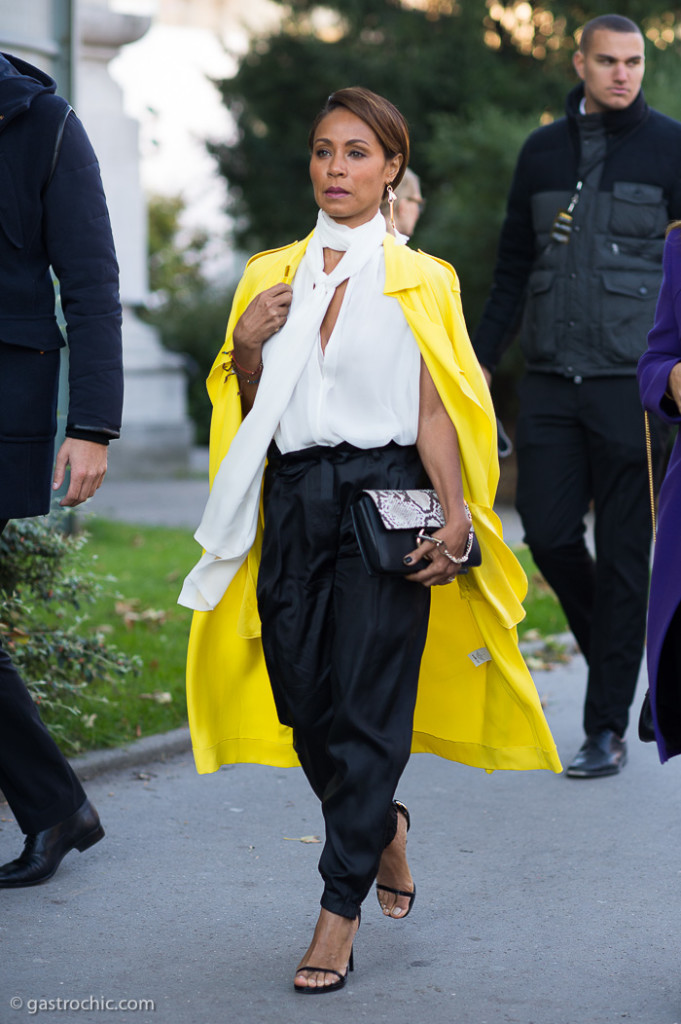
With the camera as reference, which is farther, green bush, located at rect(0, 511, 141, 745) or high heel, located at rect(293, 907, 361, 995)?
green bush, located at rect(0, 511, 141, 745)

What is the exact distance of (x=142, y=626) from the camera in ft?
24.3

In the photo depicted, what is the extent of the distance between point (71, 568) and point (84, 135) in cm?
228

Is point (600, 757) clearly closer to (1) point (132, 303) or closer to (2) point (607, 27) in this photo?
(2) point (607, 27)

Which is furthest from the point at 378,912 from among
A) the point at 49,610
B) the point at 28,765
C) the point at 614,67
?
the point at 614,67

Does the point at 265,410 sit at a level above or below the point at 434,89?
below

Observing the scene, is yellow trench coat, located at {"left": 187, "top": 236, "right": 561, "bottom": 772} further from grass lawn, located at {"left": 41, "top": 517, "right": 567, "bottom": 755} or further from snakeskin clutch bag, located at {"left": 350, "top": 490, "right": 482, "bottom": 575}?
grass lawn, located at {"left": 41, "top": 517, "right": 567, "bottom": 755}

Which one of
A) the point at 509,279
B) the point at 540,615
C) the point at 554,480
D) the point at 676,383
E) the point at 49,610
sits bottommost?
the point at 540,615

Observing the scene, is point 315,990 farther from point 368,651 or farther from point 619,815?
point 619,815

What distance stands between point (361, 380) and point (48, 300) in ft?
2.93

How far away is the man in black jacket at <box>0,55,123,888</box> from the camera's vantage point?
360 centimetres

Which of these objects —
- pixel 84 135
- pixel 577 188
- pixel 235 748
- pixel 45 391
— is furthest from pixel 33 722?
pixel 577 188

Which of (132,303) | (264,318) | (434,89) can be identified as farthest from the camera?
(434,89)

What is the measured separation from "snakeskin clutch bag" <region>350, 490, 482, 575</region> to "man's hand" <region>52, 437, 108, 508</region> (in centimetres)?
72

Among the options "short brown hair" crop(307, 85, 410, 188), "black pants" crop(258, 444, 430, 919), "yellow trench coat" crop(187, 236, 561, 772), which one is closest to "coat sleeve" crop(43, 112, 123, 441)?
"yellow trench coat" crop(187, 236, 561, 772)
